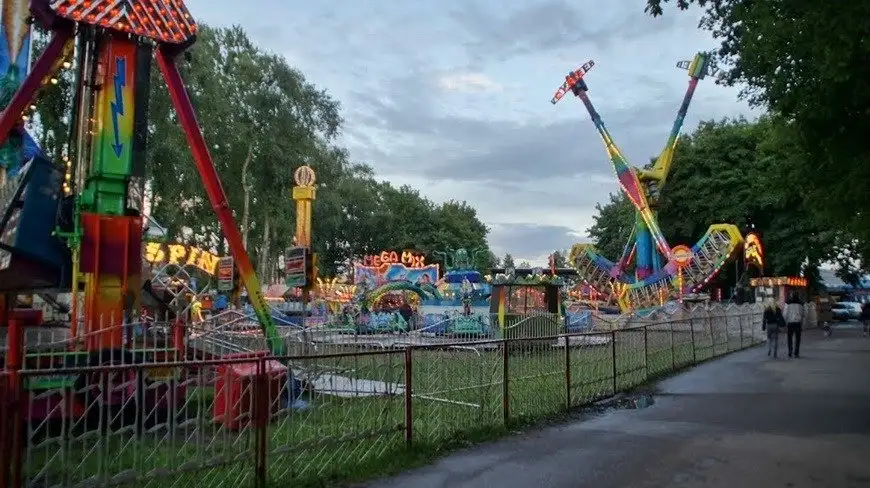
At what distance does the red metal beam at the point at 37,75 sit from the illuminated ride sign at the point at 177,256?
34.2 feet

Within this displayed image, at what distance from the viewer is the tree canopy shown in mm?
29391

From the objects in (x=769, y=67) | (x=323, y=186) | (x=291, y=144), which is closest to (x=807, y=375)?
(x=769, y=67)

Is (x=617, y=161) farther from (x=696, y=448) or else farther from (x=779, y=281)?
(x=696, y=448)

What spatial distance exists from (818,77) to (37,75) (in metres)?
10.7

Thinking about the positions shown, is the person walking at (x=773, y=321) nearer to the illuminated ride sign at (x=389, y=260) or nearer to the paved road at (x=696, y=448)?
the paved road at (x=696, y=448)

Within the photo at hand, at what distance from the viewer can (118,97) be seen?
35.0 feet

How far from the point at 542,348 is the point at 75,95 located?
7834 mm

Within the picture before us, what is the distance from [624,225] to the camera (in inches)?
2185

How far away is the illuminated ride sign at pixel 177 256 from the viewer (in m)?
21.6

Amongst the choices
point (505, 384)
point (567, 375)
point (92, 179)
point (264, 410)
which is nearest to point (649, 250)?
point (567, 375)

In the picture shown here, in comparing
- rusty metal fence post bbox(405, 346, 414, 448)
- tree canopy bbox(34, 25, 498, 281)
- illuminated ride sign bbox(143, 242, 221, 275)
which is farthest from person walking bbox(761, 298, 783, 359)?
tree canopy bbox(34, 25, 498, 281)

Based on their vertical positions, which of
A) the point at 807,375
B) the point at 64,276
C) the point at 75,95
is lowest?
the point at 807,375

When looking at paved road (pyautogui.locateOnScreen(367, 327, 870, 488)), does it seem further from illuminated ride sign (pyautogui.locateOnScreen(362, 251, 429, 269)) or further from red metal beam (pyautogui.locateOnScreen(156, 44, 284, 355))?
illuminated ride sign (pyautogui.locateOnScreen(362, 251, 429, 269))

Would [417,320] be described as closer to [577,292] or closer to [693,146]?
[577,292]
